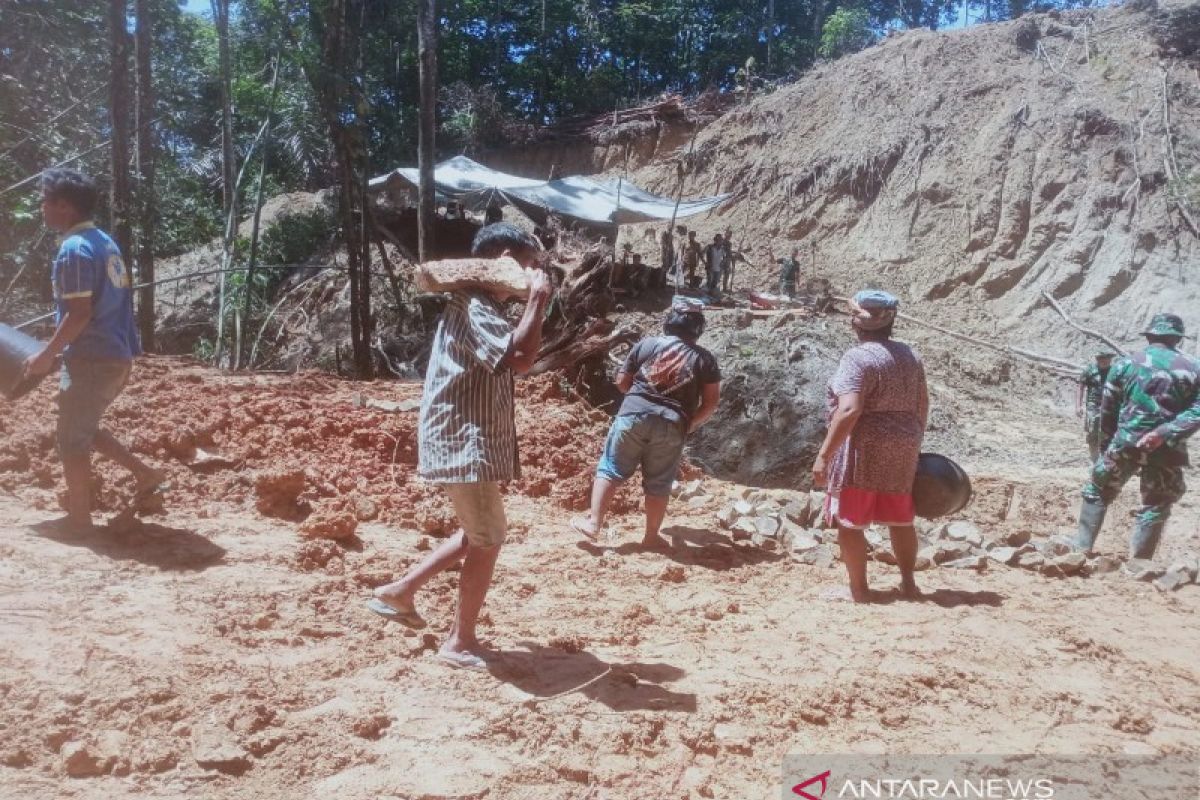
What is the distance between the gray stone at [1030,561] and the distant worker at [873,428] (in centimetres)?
152

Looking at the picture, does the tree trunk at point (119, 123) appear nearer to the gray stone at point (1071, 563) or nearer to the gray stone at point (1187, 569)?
the gray stone at point (1071, 563)

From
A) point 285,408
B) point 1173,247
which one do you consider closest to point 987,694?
point 285,408

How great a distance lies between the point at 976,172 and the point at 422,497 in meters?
15.2

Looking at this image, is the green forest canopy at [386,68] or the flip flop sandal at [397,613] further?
the green forest canopy at [386,68]

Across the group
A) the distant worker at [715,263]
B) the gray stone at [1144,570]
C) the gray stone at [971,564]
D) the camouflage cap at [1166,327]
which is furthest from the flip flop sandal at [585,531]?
the distant worker at [715,263]

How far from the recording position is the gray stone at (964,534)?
226 inches

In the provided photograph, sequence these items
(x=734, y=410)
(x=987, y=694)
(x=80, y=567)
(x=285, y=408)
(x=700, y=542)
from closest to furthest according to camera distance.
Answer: (x=987, y=694)
(x=80, y=567)
(x=700, y=542)
(x=285, y=408)
(x=734, y=410)

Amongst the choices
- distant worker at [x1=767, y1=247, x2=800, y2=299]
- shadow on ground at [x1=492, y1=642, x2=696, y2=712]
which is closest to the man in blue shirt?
shadow on ground at [x1=492, y1=642, x2=696, y2=712]

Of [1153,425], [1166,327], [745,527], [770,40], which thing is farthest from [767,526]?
[770,40]

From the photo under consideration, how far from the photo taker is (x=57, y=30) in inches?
502

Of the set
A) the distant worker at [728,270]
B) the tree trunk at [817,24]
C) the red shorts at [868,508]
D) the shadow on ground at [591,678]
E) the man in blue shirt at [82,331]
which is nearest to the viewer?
the shadow on ground at [591,678]

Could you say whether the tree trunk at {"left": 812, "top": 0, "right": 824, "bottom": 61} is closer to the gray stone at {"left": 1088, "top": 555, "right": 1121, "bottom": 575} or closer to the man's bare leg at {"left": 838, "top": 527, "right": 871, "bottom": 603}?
the gray stone at {"left": 1088, "top": 555, "right": 1121, "bottom": 575}

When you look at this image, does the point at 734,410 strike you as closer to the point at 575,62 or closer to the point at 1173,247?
the point at 1173,247

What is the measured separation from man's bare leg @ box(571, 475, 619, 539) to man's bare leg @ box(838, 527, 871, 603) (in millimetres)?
1439
